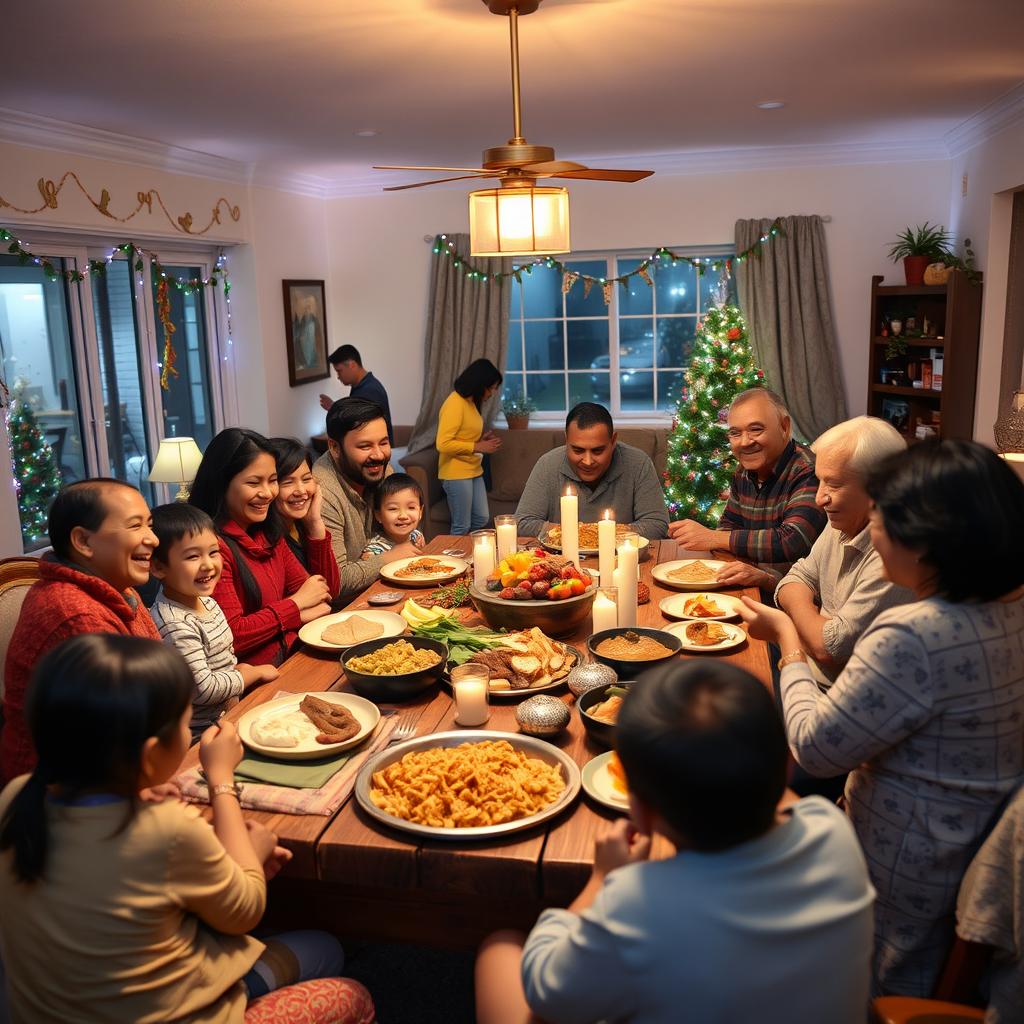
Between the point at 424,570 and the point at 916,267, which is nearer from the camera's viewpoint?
the point at 424,570

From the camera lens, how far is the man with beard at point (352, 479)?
3.19 m

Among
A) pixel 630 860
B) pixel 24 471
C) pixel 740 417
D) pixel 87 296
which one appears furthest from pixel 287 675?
pixel 87 296

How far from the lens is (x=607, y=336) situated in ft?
24.7

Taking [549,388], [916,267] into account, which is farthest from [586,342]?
[916,267]

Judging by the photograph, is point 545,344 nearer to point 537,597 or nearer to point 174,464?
point 174,464

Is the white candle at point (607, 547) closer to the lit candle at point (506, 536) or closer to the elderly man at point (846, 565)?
the lit candle at point (506, 536)

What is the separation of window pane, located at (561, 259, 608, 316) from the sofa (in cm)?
102

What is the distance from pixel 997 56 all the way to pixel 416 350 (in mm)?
4657

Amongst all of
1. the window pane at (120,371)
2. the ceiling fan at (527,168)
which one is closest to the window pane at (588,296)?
the window pane at (120,371)

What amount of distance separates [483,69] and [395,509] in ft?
6.53

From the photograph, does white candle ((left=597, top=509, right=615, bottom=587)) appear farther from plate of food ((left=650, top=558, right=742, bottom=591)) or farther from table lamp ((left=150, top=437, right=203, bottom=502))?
table lamp ((left=150, top=437, right=203, bottom=502))

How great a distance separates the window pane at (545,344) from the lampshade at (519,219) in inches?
190

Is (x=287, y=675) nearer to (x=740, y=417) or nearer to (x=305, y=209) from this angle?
(x=740, y=417)

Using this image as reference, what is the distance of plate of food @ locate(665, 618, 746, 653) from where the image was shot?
7.52ft
